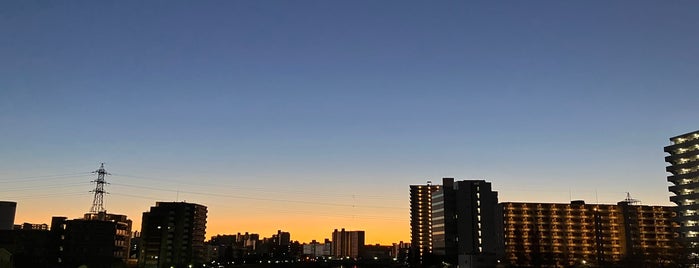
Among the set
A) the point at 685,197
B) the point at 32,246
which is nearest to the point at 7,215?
the point at 32,246

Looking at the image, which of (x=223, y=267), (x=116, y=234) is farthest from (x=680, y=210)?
(x=116, y=234)

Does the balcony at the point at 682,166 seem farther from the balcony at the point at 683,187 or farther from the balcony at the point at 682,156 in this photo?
the balcony at the point at 683,187

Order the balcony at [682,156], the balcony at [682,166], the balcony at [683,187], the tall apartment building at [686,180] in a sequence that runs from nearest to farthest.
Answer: the tall apartment building at [686,180], the balcony at [683,187], the balcony at [682,166], the balcony at [682,156]

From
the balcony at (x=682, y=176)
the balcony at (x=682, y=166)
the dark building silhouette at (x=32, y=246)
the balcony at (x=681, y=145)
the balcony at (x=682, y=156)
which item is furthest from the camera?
the balcony at (x=681, y=145)

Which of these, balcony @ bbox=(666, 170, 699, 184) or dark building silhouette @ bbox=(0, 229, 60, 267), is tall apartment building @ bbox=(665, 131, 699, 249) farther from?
dark building silhouette @ bbox=(0, 229, 60, 267)

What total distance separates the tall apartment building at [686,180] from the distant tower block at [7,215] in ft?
679

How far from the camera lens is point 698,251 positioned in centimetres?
15012

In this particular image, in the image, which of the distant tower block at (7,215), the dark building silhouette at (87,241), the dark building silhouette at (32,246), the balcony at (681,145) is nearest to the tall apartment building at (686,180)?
the balcony at (681,145)

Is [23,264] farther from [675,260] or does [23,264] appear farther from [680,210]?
[680,210]

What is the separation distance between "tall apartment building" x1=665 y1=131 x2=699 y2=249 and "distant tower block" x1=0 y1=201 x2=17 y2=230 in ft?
679

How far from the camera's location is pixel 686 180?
182375 mm

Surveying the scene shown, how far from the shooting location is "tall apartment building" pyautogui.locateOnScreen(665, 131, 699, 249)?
175625 millimetres

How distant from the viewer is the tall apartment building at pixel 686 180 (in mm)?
175625

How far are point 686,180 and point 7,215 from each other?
21474cm
